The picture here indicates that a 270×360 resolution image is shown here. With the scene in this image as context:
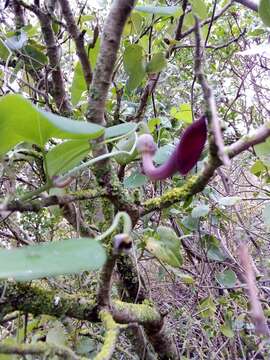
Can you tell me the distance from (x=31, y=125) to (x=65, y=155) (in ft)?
0.17

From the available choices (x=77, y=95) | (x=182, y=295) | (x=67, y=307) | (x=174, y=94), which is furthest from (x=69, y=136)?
(x=174, y=94)

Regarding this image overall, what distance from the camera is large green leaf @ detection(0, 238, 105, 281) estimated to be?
0.26 meters

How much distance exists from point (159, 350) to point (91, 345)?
0.12 m

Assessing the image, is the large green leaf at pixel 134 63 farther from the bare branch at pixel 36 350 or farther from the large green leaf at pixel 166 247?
the bare branch at pixel 36 350

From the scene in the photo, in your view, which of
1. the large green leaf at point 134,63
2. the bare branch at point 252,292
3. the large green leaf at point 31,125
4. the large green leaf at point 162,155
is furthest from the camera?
the large green leaf at point 134,63

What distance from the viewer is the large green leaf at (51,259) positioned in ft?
0.84

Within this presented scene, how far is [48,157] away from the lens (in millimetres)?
409

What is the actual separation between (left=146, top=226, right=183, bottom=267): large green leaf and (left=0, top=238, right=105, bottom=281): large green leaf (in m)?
0.32

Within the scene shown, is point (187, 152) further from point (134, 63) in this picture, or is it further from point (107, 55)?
point (134, 63)

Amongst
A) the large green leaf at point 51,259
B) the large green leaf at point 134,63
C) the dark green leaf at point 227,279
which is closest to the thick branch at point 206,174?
the large green leaf at point 51,259

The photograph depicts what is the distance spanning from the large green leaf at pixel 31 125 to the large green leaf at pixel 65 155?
0.02 m

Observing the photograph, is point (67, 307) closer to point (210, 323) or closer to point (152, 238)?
point (152, 238)

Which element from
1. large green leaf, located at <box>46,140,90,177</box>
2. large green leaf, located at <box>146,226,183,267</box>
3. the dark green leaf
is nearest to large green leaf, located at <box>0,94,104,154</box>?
large green leaf, located at <box>46,140,90,177</box>

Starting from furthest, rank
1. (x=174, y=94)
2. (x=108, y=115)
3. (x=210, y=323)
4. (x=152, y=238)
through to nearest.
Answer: (x=174, y=94)
(x=210, y=323)
(x=108, y=115)
(x=152, y=238)
